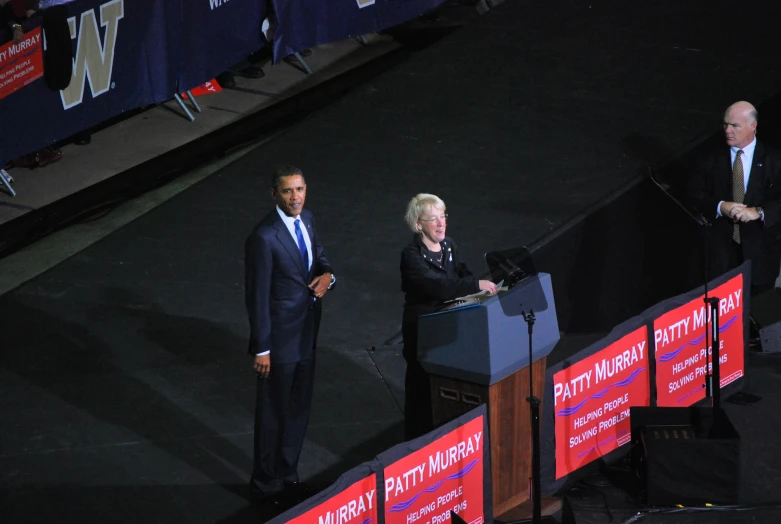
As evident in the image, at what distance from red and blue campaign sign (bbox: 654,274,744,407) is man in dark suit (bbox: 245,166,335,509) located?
78.3 inches

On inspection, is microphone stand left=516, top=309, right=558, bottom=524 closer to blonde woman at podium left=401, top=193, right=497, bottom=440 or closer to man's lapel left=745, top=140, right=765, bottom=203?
blonde woman at podium left=401, top=193, right=497, bottom=440

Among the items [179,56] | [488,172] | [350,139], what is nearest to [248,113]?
[179,56]

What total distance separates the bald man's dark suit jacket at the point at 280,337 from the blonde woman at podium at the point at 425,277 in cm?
45

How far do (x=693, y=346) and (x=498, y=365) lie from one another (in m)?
1.85

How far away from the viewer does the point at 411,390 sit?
22.3ft

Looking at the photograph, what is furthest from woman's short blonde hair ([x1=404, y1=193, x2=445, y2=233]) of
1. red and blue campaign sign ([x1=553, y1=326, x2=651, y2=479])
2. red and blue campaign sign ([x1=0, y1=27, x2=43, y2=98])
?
red and blue campaign sign ([x1=0, y1=27, x2=43, y2=98])

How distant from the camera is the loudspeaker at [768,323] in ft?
27.7

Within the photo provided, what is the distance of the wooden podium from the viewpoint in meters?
6.01

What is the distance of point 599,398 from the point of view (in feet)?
22.5

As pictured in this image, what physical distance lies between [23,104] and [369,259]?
3.16 metres

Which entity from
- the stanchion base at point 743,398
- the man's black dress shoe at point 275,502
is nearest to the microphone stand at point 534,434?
the man's black dress shoe at point 275,502

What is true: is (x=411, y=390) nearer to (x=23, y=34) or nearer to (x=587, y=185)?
(x=587, y=185)

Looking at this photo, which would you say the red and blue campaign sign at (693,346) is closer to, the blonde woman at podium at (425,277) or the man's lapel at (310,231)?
the blonde woman at podium at (425,277)

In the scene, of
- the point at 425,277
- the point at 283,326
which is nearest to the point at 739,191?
the point at 425,277
